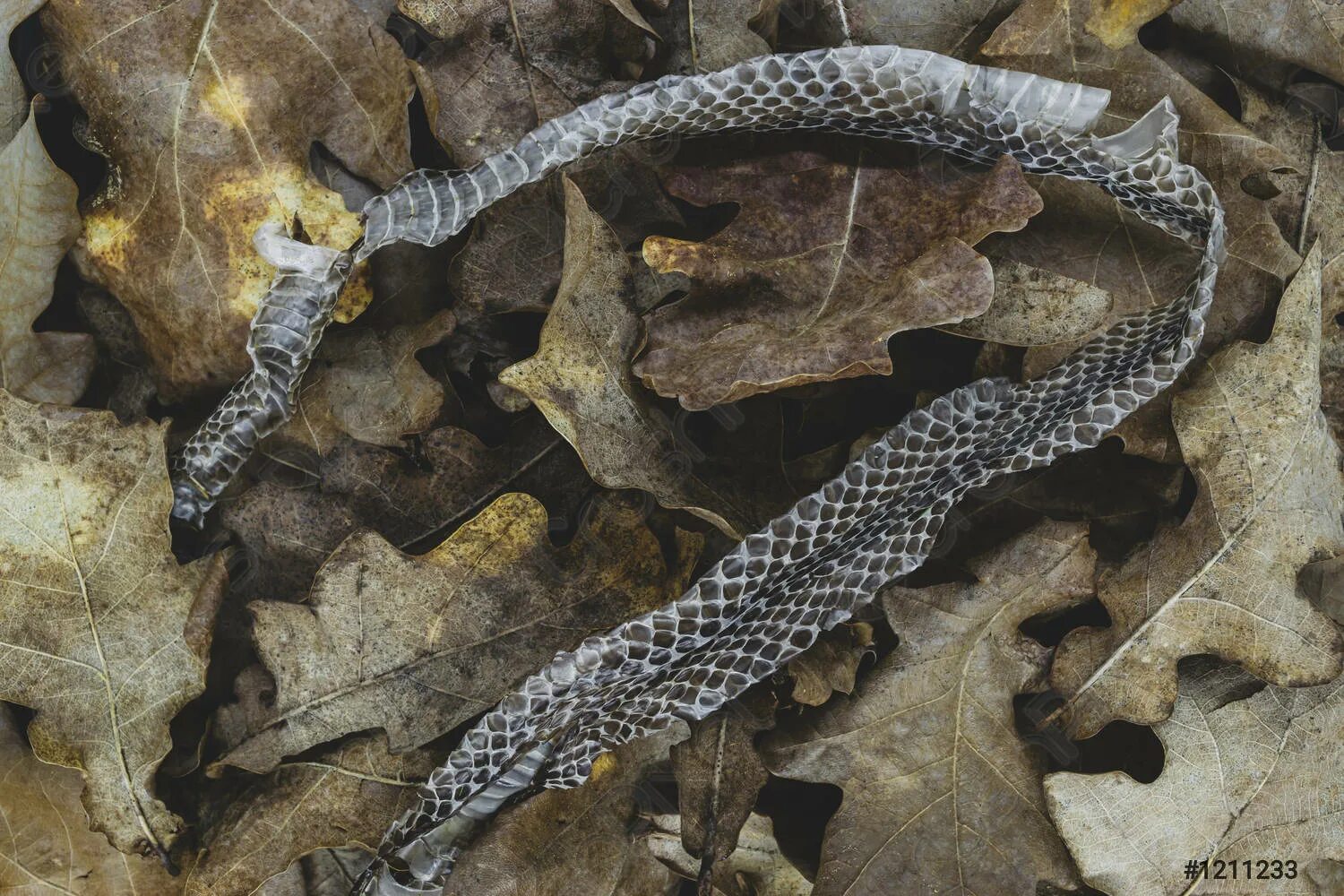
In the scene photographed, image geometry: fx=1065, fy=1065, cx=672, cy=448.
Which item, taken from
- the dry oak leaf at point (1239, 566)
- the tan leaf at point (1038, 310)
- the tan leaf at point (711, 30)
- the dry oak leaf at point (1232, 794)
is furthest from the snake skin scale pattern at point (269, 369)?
the dry oak leaf at point (1232, 794)

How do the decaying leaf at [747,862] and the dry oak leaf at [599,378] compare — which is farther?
the decaying leaf at [747,862]

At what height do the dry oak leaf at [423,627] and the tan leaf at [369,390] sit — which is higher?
the tan leaf at [369,390]

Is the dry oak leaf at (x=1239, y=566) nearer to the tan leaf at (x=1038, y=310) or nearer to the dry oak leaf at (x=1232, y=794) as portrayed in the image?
the dry oak leaf at (x=1232, y=794)

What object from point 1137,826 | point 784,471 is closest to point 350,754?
point 784,471

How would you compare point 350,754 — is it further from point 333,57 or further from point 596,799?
point 333,57

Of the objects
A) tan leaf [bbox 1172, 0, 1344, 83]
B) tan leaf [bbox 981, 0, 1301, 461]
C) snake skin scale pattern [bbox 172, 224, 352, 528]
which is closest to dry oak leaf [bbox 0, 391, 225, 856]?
snake skin scale pattern [bbox 172, 224, 352, 528]

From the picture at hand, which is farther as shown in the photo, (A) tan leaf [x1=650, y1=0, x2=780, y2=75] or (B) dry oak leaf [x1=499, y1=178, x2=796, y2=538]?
(A) tan leaf [x1=650, y1=0, x2=780, y2=75]

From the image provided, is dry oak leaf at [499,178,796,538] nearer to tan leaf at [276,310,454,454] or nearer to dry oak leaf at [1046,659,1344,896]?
tan leaf at [276,310,454,454]
